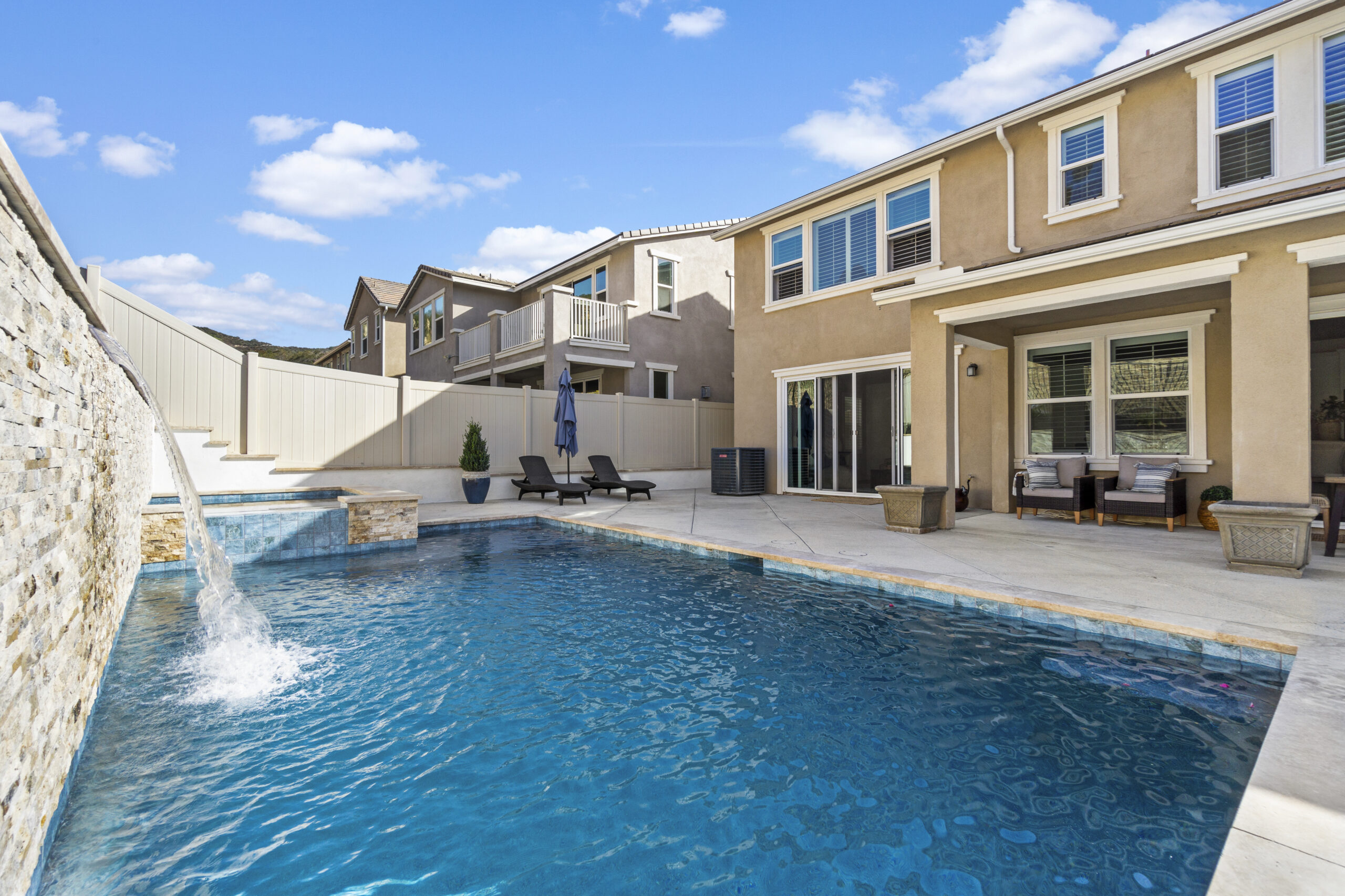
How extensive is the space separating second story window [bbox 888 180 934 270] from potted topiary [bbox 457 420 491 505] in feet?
25.7

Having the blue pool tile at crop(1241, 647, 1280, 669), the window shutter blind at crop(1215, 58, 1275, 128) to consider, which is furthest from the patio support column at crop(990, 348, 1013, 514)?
the blue pool tile at crop(1241, 647, 1280, 669)

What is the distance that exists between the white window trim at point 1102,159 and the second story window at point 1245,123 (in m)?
0.97

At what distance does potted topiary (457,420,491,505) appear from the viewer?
10688 mm

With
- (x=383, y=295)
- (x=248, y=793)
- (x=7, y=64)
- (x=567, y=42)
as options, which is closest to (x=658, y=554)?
(x=248, y=793)

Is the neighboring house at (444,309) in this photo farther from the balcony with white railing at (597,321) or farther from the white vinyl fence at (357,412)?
the white vinyl fence at (357,412)

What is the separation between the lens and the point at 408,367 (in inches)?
859

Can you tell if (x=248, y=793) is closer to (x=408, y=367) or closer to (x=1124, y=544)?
(x=1124, y=544)

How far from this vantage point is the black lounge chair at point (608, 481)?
11.2 m

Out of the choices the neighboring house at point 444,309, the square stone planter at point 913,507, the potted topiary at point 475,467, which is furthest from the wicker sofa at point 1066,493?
the neighboring house at point 444,309

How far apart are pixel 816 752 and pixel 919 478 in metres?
5.68

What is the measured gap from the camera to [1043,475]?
27.6 feet

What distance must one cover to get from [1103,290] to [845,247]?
5341 millimetres

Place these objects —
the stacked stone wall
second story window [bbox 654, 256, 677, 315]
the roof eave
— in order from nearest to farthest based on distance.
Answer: the stacked stone wall
the roof eave
second story window [bbox 654, 256, 677, 315]

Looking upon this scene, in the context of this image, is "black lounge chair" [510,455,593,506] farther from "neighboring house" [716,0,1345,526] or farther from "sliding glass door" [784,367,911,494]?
"neighboring house" [716,0,1345,526]
